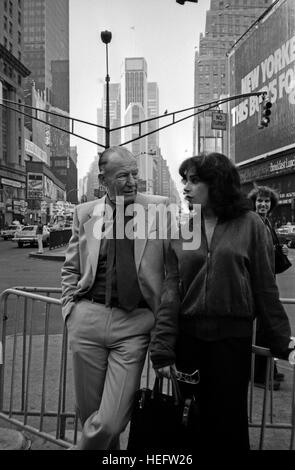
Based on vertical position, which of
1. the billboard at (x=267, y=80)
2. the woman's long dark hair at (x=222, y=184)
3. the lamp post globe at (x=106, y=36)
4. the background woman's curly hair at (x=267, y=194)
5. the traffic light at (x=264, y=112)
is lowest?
the woman's long dark hair at (x=222, y=184)

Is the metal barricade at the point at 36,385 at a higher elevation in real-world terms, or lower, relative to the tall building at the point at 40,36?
lower

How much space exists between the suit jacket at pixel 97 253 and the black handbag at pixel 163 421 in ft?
1.64

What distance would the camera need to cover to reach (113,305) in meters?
2.79

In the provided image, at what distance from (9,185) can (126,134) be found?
24.1m

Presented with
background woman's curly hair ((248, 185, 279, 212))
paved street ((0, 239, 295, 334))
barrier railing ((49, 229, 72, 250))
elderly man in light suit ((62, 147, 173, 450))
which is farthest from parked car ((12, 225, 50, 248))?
elderly man in light suit ((62, 147, 173, 450))

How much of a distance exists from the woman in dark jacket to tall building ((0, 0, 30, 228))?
81.3m

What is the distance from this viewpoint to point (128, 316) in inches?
110

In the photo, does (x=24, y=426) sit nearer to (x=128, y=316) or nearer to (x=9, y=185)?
(x=128, y=316)

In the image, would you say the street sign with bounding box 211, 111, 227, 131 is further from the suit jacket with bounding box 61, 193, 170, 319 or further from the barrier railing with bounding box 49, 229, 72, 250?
the suit jacket with bounding box 61, 193, 170, 319

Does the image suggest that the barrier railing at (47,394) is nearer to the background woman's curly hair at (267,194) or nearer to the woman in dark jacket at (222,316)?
the woman in dark jacket at (222,316)

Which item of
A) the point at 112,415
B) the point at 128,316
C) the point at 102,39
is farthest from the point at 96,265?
the point at 102,39

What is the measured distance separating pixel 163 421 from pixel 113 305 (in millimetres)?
670

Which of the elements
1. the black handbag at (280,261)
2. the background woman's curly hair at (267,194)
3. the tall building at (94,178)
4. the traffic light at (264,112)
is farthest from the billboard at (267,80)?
the black handbag at (280,261)

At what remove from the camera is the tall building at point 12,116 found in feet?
278
